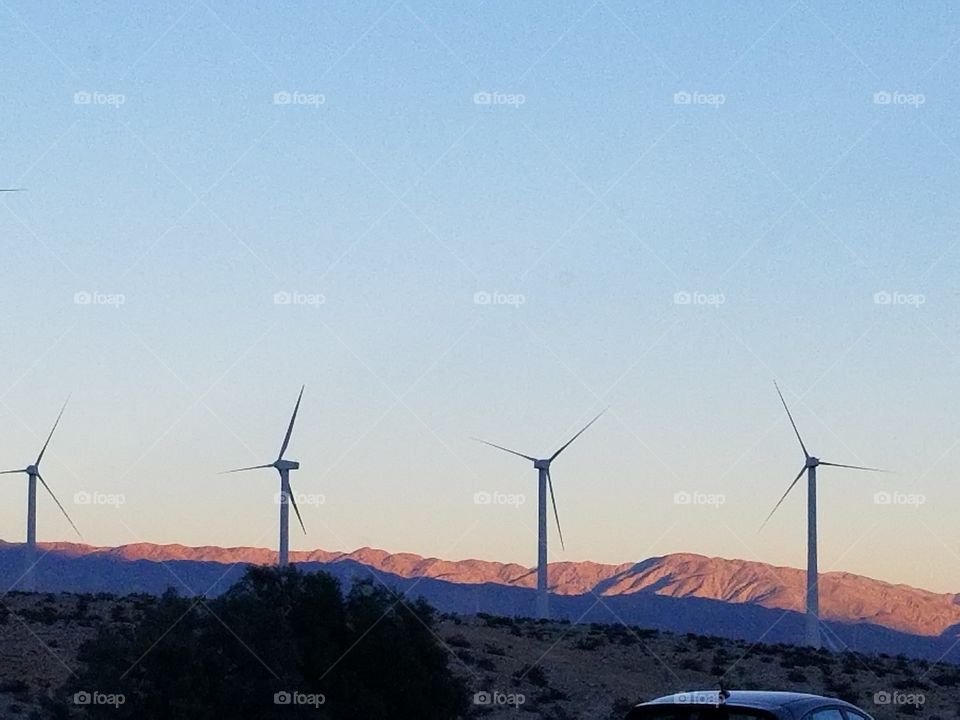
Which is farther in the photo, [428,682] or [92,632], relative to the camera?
[92,632]

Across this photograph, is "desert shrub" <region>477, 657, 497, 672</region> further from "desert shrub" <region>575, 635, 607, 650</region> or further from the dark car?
the dark car

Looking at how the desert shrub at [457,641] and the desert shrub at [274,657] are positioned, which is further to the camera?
the desert shrub at [457,641]

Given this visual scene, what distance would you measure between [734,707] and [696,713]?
0.39 metres

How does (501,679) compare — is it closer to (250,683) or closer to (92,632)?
(92,632)

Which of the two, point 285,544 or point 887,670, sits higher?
point 285,544

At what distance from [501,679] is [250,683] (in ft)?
68.6

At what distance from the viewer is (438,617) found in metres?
58.8

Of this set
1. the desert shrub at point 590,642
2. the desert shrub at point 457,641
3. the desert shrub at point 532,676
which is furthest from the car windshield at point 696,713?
the desert shrub at point 590,642

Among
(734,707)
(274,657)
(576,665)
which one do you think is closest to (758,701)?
(734,707)

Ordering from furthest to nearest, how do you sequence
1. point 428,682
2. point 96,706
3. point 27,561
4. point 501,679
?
point 27,561, point 501,679, point 428,682, point 96,706

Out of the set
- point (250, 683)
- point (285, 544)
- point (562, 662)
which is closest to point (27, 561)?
point (285, 544)

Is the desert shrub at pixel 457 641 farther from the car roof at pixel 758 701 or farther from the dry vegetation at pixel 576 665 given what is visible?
the car roof at pixel 758 701

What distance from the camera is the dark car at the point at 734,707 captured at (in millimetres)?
16359

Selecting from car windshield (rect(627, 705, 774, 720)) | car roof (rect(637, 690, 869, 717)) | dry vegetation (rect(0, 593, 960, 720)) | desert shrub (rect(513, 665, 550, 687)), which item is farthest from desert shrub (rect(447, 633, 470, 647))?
car windshield (rect(627, 705, 774, 720))
